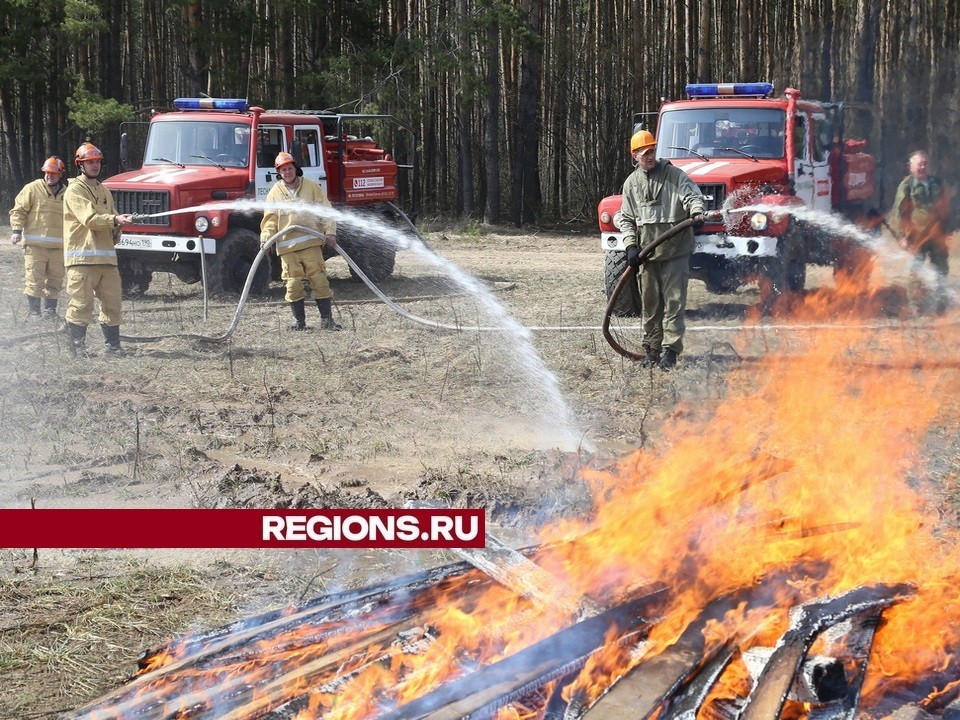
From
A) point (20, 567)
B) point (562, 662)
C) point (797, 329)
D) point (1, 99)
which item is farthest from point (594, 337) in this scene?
point (1, 99)

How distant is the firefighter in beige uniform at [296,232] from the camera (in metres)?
10.4

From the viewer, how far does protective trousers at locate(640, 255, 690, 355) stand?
333 inches

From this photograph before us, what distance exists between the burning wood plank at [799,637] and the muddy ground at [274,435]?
72.3 inches

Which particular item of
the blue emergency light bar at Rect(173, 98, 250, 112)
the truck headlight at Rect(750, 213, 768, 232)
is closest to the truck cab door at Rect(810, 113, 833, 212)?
the truck headlight at Rect(750, 213, 768, 232)

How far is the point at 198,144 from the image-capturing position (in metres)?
13.4

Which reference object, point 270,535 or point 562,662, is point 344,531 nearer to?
point 270,535

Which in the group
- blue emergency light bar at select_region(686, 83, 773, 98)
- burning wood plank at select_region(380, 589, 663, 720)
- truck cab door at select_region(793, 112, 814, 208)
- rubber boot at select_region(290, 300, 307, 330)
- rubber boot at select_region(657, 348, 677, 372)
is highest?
blue emergency light bar at select_region(686, 83, 773, 98)

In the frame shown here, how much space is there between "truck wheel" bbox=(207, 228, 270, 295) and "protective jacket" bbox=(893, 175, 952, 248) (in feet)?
22.1

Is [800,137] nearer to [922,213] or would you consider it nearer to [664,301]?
[922,213]

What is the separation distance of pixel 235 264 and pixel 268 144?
1.56m

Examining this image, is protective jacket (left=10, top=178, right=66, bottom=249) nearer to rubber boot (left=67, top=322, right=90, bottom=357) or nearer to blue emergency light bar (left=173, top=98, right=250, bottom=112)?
rubber boot (left=67, top=322, right=90, bottom=357)

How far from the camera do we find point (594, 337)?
9938 millimetres

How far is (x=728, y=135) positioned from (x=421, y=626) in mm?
8767

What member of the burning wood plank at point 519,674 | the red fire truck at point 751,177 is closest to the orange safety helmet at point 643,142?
the red fire truck at point 751,177
